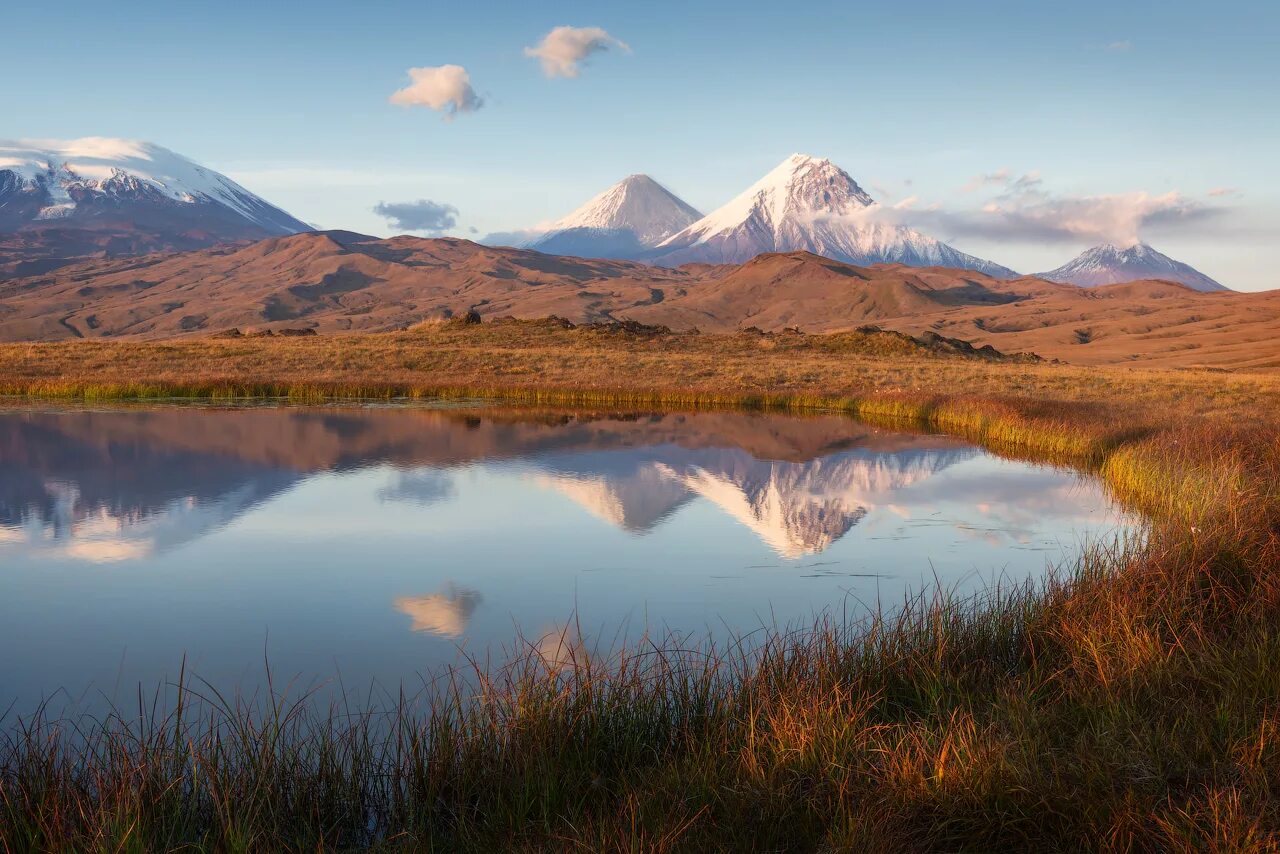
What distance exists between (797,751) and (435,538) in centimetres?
975

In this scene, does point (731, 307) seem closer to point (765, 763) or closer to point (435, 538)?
point (435, 538)

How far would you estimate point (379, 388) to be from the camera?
3828cm

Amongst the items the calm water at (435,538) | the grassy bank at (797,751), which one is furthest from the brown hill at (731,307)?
the grassy bank at (797,751)

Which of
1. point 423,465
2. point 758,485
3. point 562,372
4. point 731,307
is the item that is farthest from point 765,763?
point 731,307

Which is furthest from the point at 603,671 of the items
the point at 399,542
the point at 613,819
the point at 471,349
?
the point at 471,349

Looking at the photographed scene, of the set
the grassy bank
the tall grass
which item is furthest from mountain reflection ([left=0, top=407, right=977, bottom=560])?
the tall grass

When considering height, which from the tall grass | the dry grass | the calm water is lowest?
the calm water

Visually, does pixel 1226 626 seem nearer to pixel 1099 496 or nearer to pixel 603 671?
pixel 603 671

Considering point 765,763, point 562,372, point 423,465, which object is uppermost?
point 562,372

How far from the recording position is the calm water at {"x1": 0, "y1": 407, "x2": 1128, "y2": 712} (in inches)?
387

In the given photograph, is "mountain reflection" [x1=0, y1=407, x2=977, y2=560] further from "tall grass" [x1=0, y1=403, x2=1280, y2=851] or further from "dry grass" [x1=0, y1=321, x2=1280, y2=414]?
"dry grass" [x1=0, y1=321, x2=1280, y2=414]

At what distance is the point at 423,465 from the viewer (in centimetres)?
2180

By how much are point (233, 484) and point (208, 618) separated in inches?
355

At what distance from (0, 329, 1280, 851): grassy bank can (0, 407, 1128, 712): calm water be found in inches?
57.9
